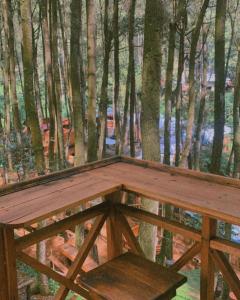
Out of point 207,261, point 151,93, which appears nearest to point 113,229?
point 207,261

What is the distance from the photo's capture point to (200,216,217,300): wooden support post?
188 centimetres

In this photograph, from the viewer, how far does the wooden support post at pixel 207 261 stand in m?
1.88

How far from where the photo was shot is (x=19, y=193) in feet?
6.28

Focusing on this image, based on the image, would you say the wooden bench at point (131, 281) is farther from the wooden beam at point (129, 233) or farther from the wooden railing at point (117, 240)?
the wooden beam at point (129, 233)

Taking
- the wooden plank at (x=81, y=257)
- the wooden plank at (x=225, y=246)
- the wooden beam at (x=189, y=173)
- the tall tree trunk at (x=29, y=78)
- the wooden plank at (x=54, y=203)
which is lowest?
the wooden plank at (x=81, y=257)

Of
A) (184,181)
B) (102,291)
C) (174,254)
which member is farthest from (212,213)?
(174,254)

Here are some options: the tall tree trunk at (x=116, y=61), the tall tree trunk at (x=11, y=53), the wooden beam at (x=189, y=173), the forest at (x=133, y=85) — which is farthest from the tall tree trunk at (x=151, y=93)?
the tall tree trunk at (x=11, y=53)

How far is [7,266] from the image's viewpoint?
5.58 feet

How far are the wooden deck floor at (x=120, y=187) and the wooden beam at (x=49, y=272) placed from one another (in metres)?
0.27

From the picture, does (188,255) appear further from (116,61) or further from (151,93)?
(116,61)

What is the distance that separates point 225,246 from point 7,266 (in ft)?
3.31

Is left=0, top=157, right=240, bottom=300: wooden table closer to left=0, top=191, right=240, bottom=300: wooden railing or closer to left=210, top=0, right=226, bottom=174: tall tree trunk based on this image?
left=0, top=191, right=240, bottom=300: wooden railing

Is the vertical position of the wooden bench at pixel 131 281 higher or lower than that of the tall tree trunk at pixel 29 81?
lower

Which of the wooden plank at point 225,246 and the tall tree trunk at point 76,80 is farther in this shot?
the tall tree trunk at point 76,80
